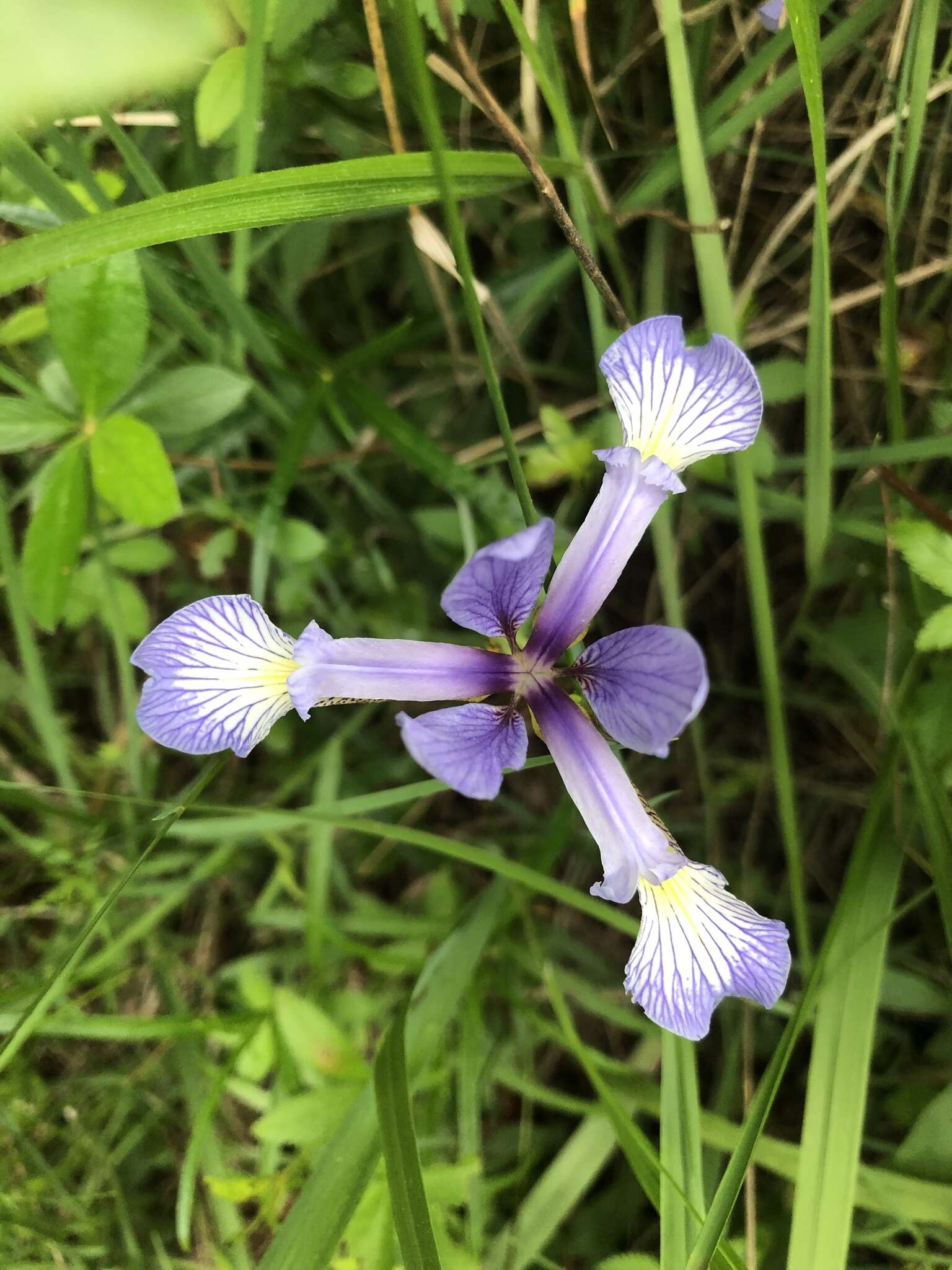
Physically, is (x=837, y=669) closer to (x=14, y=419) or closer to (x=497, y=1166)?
(x=497, y=1166)

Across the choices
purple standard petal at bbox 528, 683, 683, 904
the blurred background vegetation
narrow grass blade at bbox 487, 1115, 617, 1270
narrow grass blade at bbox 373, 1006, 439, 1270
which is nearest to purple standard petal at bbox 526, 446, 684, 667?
purple standard petal at bbox 528, 683, 683, 904

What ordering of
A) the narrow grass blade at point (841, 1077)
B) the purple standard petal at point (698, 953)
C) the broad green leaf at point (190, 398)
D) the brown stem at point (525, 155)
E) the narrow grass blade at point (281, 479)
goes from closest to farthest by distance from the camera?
the purple standard petal at point (698, 953)
the brown stem at point (525, 155)
the narrow grass blade at point (841, 1077)
the broad green leaf at point (190, 398)
the narrow grass blade at point (281, 479)

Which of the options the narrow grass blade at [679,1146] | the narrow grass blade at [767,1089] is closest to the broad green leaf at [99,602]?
the narrow grass blade at [679,1146]

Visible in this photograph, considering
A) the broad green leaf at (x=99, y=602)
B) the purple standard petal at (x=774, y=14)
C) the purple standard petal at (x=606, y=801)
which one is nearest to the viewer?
the purple standard petal at (x=606, y=801)

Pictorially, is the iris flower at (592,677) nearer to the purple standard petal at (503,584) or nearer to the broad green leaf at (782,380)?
the purple standard petal at (503,584)

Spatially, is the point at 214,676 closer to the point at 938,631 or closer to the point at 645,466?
the point at 645,466

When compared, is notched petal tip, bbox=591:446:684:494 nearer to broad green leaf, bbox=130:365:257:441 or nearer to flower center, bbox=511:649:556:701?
flower center, bbox=511:649:556:701
